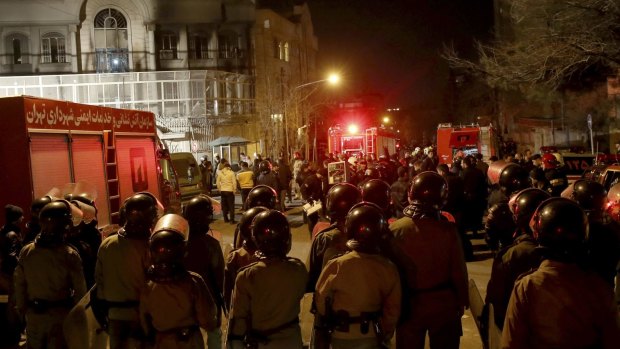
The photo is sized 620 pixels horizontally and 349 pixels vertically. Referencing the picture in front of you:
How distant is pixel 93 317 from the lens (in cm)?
564

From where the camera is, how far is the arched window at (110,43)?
4103 cm

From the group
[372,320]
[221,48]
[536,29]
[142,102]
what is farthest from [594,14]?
[221,48]

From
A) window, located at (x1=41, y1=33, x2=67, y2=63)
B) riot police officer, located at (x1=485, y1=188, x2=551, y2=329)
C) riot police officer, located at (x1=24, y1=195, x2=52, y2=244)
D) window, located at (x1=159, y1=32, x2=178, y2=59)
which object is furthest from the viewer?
window, located at (x1=159, y1=32, x2=178, y2=59)

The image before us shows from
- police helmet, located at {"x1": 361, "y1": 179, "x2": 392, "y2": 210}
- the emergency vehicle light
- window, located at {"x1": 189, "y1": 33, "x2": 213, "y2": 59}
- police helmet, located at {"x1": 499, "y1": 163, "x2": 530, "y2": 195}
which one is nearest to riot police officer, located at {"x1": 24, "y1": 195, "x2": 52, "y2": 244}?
police helmet, located at {"x1": 361, "y1": 179, "x2": 392, "y2": 210}

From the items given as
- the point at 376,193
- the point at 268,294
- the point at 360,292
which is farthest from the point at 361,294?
the point at 376,193

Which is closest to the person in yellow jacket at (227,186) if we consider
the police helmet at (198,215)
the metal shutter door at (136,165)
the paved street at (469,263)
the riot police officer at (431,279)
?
the paved street at (469,263)

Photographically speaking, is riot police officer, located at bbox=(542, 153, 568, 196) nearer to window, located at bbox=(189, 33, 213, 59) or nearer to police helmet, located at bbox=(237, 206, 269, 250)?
police helmet, located at bbox=(237, 206, 269, 250)

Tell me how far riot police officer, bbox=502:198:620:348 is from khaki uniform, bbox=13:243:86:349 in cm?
373

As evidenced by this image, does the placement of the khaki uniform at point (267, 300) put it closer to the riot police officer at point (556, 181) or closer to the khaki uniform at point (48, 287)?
the khaki uniform at point (48, 287)

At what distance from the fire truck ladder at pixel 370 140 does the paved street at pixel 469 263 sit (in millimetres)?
7922

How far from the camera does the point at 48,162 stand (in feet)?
30.2

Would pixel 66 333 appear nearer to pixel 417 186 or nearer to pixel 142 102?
pixel 417 186

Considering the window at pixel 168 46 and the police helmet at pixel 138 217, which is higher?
the window at pixel 168 46

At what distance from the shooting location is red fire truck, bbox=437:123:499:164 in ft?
83.6
